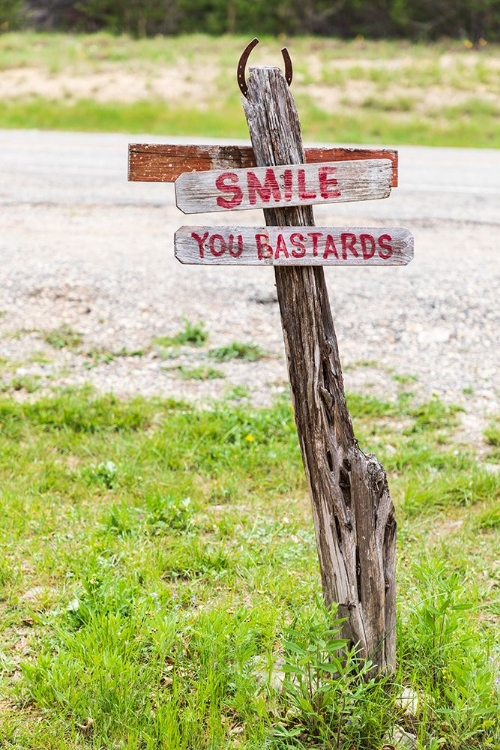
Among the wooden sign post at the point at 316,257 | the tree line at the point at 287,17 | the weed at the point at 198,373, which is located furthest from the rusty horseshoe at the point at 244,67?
the tree line at the point at 287,17

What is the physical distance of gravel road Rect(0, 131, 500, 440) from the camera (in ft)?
17.3

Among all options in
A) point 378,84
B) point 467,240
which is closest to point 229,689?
point 467,240

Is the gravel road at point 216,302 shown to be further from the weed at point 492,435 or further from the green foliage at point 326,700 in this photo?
the green foliage at point 326,700

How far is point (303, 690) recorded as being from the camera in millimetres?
2453

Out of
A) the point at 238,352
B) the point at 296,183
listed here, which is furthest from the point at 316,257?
the point at 238,352

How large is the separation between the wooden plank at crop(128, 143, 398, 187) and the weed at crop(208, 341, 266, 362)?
306 cm

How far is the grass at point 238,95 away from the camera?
46.6ft

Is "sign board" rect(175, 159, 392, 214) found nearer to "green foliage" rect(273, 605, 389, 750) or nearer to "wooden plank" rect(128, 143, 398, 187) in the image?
"wooden plank" rect(128, 143, 398, 187)

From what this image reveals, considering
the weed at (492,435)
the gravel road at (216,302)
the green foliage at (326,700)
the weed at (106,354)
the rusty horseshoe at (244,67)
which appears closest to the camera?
the rusty horseshoe at (244,67)

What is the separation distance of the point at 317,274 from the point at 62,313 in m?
3.86

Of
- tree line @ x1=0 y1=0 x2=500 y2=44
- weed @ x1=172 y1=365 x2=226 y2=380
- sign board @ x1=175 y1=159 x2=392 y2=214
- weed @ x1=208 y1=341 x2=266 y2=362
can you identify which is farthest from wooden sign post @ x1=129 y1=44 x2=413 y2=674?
tree line @ x1=0 y1=0 x2=500 y2=44

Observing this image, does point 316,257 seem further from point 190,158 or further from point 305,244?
point 190,158

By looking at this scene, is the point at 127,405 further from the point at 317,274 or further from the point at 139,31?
the point at 139,31

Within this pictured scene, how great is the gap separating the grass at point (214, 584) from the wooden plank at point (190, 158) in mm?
1507
